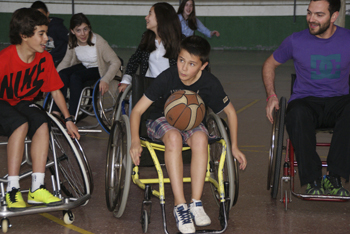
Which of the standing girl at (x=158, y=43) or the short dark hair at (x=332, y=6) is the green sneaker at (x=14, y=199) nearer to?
the standing girl at (x=158, y=43)

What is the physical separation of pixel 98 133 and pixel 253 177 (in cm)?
196

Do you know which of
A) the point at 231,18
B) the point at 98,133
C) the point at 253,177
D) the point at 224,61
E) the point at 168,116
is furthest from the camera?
the point at 231,18

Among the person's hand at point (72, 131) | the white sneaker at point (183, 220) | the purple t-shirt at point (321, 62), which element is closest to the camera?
the white sneaker at point (183, 220)

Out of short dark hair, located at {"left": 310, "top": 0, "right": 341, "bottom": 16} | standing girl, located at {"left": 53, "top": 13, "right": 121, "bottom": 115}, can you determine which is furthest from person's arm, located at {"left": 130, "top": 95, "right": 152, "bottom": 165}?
standing girl, located at {"left": 53, "top": 13, "right": 121, "bottom": 115}

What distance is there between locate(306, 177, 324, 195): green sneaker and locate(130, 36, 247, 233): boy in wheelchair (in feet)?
1.39

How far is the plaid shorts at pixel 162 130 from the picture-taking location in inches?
101

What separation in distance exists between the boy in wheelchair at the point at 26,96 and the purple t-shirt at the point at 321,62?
1.48 m

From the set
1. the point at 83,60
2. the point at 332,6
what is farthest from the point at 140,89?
the point at 83,60

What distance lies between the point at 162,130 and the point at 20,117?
78 cm

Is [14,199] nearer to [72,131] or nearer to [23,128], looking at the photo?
[23,128]

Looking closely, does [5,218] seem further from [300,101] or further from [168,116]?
[300,101]

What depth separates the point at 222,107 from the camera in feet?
8.93

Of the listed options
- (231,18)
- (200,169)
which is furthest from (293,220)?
(231,18)

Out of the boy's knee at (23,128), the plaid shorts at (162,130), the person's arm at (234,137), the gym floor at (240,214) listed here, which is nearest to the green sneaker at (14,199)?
the gym floor at (240,214)
